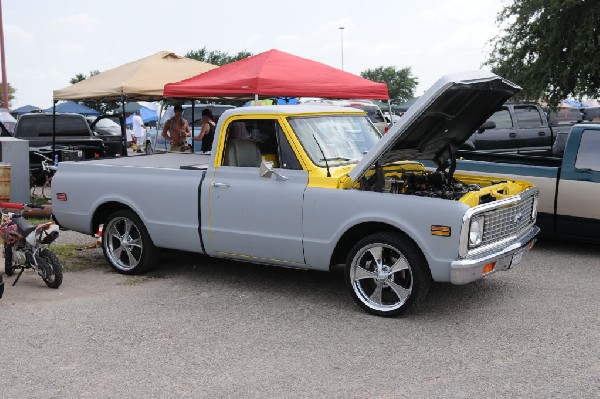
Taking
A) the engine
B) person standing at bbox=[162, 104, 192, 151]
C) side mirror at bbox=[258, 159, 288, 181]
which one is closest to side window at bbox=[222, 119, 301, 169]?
side mirror at bbox=[258, 159, 288, 181]

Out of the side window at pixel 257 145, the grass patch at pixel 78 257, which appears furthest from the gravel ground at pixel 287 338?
the side window at pixel 257 145

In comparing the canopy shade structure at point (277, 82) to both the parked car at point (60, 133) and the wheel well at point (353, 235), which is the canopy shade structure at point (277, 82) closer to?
the parked car at point (60, 133)

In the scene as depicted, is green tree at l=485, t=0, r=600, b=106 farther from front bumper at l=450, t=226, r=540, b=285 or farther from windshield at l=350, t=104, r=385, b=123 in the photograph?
front bumper at l=450, t=226, r=540, b=285

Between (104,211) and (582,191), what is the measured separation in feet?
18.1

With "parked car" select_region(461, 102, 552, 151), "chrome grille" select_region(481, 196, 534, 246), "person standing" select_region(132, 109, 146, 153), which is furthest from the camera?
"person standing" select_region(132, 109, 146, 153)

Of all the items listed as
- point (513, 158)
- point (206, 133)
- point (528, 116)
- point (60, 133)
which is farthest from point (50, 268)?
point (528, 116)

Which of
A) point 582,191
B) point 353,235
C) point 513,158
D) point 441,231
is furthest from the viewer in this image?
point 513,158

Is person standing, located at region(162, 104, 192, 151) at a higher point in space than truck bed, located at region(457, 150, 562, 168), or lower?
higher

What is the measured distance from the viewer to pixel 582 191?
830cm

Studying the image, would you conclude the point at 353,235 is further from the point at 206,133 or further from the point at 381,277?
the point at 206,133

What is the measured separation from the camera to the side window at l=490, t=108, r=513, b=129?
1577 centimetres

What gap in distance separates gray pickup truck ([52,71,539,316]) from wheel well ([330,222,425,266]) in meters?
0.01

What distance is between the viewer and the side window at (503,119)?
1577cm

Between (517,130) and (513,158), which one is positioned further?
(517,130)
